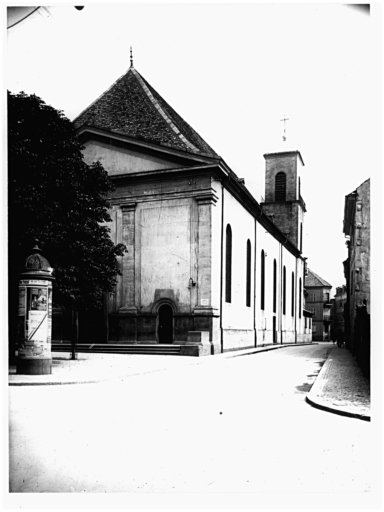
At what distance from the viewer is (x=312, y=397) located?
9344 mm

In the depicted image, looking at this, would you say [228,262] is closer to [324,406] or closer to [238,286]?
[238,286]

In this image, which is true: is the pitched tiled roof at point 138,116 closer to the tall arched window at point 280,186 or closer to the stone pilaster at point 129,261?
the stone pilaster at point 129,261

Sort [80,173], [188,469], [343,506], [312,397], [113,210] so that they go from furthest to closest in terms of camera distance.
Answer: [113,210] → [80,173] → [312,397] → [188,469] → [343,506]

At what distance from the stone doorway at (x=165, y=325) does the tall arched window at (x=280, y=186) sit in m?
25.4

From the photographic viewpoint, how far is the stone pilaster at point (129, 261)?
2569 centimetres

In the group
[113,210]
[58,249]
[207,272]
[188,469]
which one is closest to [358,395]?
[188,469]

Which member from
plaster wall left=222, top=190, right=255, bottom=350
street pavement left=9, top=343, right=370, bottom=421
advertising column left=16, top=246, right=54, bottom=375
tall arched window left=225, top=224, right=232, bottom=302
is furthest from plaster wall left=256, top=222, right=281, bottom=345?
advertising column left=16, top=246, right=54, bottom=375

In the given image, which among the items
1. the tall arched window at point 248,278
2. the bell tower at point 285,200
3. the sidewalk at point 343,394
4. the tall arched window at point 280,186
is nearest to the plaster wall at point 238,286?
the tall arched window at point 248,278

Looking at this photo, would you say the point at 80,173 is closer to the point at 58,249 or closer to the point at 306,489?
the point at 58,249

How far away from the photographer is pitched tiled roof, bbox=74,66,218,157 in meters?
26.3

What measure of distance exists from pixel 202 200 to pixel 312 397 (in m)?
16.3

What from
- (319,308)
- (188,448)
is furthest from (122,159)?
(319,308)

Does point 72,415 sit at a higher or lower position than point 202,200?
lower

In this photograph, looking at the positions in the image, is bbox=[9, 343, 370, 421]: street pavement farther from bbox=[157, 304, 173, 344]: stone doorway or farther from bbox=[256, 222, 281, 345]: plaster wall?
bbox=[256, 222, 281, 345]: plaster wall
